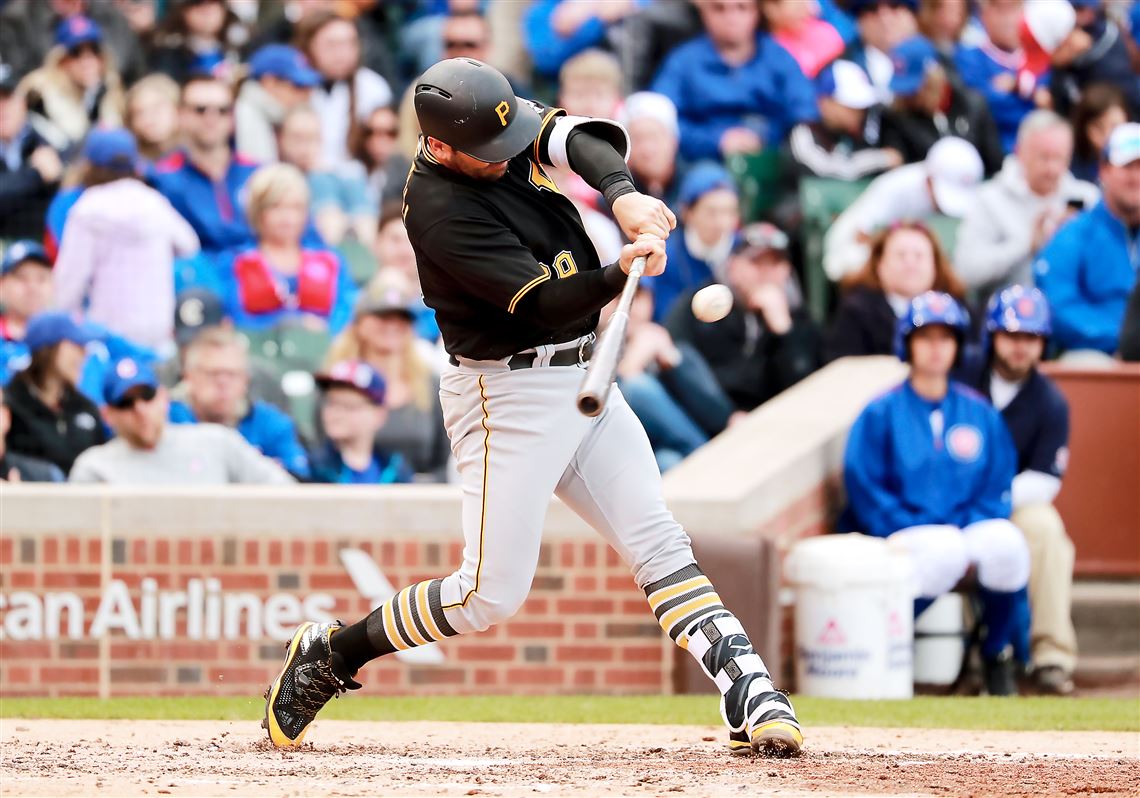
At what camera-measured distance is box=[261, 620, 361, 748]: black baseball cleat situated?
571cm

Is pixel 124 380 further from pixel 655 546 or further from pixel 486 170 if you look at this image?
pixel 655 546

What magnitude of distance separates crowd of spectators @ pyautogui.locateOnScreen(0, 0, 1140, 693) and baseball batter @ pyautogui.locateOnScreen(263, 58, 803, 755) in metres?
2.94

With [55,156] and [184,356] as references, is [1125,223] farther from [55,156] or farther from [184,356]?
[55,156]

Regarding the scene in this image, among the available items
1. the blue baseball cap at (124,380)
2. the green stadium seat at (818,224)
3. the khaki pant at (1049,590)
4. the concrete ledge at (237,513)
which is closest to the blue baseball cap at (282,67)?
the green stadium seat at (818,224)

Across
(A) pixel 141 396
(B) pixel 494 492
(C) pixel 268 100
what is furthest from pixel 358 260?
(B) pixel 494 492

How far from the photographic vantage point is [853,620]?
787 cm

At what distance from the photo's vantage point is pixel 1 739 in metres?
6.10

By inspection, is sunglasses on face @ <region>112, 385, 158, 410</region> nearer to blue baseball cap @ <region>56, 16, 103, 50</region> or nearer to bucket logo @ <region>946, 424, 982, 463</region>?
bucket logo @ <region>946, 424, 982, 463</region>

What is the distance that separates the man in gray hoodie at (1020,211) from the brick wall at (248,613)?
10.8 feet

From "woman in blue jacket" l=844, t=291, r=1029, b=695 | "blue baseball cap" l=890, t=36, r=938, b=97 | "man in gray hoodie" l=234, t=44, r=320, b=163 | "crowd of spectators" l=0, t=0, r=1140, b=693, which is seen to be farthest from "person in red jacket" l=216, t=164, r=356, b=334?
"blue baseball cap" l=890, t=36, r=938, b=97

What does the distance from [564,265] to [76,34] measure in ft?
21.5

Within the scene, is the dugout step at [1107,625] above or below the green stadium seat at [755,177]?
below

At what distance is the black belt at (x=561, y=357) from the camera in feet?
17.7

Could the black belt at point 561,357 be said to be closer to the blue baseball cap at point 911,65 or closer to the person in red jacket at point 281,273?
the person in red jacket at point 281,273
